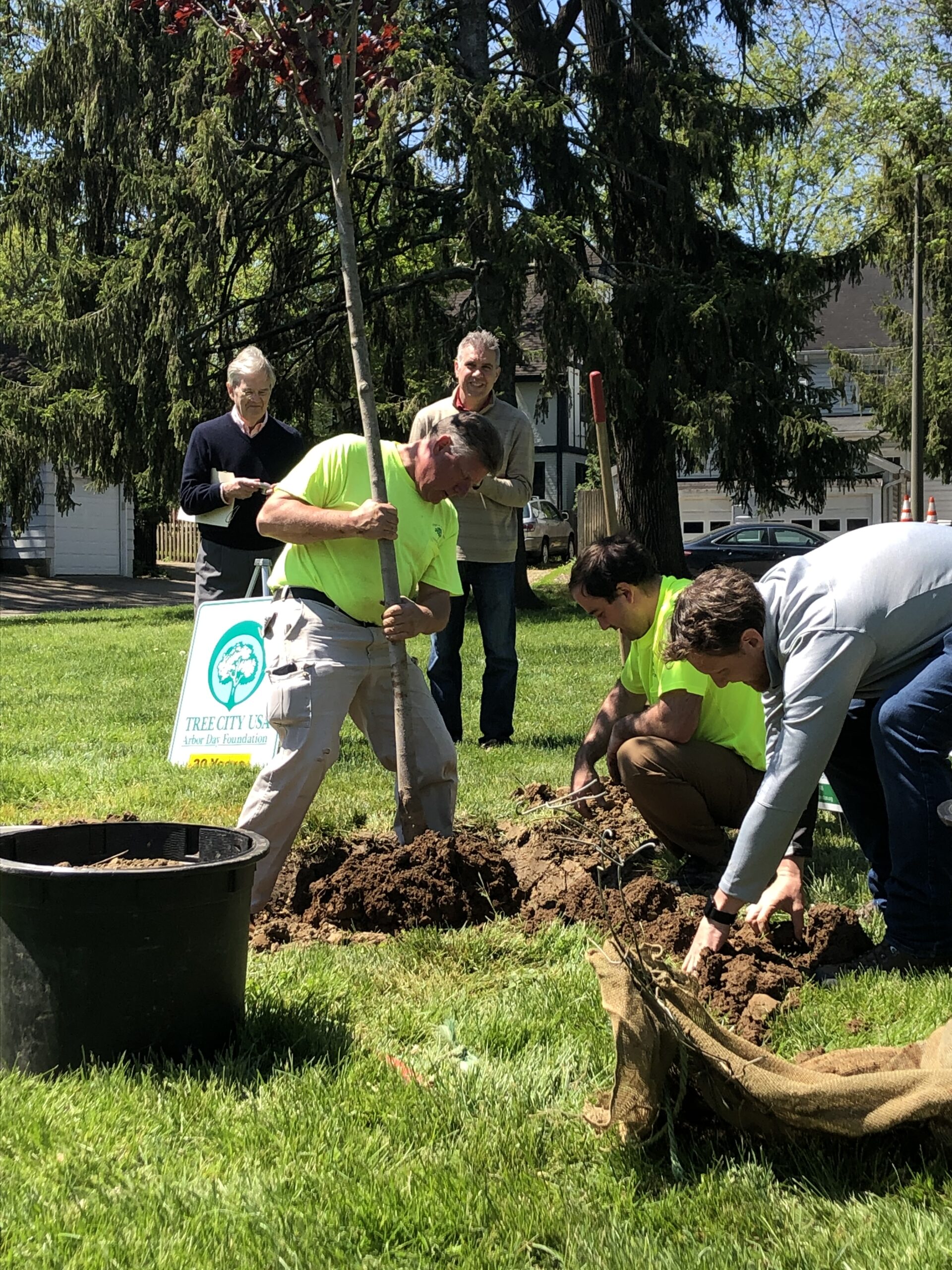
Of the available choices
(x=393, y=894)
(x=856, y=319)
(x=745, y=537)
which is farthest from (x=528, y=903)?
(x=856, y=319)

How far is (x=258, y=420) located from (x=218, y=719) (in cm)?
165

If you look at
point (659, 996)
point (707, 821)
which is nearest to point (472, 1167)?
point (659, 996)

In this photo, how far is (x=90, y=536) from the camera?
32.7 meters

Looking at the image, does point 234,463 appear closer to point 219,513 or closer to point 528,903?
point 219,513

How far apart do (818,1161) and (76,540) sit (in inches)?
1255

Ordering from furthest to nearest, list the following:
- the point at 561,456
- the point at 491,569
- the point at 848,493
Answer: the point at 561,456 → the point at 848,493 → the point at 491,569

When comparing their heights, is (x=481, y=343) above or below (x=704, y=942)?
above

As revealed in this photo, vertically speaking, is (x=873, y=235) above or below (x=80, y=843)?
above

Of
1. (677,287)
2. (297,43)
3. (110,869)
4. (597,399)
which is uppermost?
(677,287)

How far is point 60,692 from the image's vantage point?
1020 centimetres

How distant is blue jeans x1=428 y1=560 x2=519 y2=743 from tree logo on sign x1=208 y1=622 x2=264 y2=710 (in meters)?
0.96

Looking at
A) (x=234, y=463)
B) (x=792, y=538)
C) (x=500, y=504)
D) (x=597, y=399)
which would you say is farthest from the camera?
(x=792, y=538)

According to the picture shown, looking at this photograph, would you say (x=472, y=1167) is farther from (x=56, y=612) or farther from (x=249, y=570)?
(x=56, y=612)

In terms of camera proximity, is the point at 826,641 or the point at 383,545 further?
the point at 383,545
